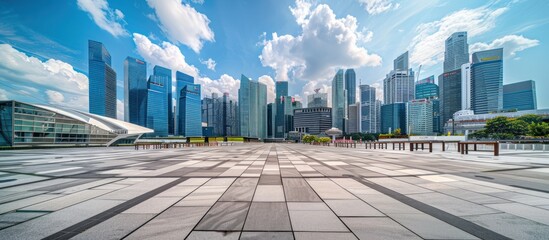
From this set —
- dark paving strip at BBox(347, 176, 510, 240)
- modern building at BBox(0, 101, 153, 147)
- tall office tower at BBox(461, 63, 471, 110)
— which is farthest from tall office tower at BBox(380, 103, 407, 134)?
modern building at BBox(0, 101, 153, 147)

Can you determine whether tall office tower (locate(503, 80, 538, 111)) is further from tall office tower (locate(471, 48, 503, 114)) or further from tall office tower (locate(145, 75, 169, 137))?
tall office tower (locate(145, 75, 169, 137))

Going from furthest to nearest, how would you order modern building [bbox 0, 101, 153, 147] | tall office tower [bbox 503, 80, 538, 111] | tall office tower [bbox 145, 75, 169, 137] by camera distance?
tall office tower [bbox 503, 80, 538, 111], tall office tower [bbox 145, 75, 169, 137], modern building [bbox 0, 101, 153, 147]

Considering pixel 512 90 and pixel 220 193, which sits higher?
pixel 512 90

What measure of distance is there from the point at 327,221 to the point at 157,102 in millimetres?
192877

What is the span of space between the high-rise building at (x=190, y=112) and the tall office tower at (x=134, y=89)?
33.4 metres

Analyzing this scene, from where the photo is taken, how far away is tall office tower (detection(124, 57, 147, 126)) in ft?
Result: 545

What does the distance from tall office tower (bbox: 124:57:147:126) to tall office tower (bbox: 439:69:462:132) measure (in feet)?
973

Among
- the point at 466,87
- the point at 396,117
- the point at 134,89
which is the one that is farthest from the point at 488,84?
the point at 134,89

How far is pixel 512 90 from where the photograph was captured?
18250 cm

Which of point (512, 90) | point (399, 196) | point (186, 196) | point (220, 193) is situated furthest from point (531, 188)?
point (512, 90)

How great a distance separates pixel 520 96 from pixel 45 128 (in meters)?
325

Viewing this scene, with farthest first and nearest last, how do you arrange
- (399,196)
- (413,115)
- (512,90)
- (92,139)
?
(512,90)
(413,115)
(92,139)
(399,196)

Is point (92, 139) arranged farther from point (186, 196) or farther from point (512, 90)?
point (512, 90)

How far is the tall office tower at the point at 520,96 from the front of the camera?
565 ft
